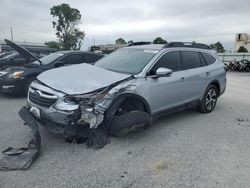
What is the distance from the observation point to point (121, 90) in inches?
181

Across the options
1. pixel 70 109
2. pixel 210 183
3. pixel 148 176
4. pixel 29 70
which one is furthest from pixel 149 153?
pixel 29 70

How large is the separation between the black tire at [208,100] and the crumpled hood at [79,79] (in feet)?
9.01

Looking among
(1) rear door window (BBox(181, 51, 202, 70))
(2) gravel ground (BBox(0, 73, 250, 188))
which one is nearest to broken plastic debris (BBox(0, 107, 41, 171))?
(2) gravel ground (BBox(0, 73, 250, 188))

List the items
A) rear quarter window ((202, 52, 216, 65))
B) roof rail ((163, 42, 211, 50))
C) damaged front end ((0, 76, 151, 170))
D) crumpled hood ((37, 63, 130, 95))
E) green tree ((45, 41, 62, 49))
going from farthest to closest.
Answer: green tree ((45, 41, 62, 49))
rear quarter window ((202, 52, 216, 65))
roof rail ((163, 42, 211, 50))
crumpled hood ((37, 63, 130, 95))
damaged front end ((0, 76, 151, 170))

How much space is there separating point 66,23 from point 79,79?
190 ft

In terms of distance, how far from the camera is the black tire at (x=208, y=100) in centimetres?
682

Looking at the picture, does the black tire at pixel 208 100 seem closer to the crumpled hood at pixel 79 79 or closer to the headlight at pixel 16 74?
the crumpled hood at pixel 79 79

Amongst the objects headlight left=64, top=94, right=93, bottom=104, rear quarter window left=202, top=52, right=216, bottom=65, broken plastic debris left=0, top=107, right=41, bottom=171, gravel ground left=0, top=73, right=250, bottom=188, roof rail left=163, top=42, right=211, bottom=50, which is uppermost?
roof rail left=163, top=42, right=211, bottom=50

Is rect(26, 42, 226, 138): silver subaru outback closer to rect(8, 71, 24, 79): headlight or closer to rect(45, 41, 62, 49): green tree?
rect(8, 71, 24, 79): headlight

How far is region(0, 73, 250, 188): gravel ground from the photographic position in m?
3.51

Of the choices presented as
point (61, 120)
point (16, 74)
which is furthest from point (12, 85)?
point (61, 120)

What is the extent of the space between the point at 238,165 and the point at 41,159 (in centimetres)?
288

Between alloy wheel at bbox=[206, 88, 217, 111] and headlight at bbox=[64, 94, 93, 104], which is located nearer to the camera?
headlight at bbox=[64, 94, 93, 104]

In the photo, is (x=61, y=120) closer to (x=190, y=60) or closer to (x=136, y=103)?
(x=136, y=103)
